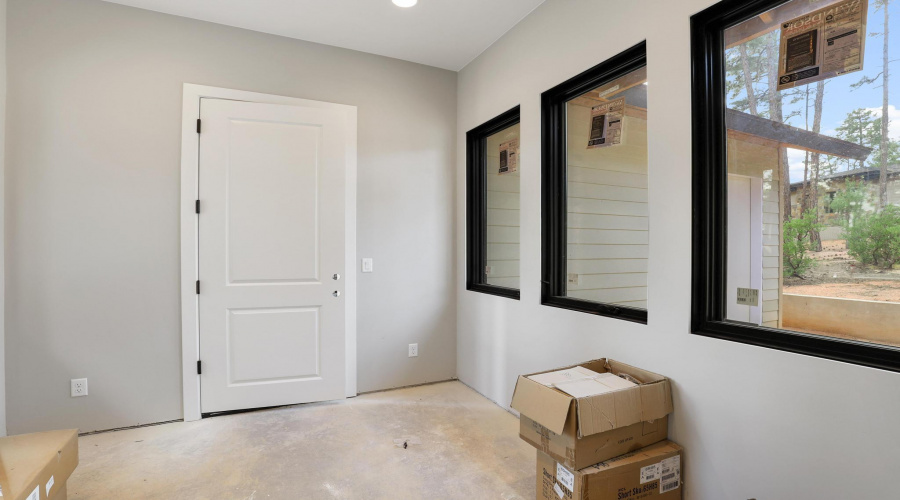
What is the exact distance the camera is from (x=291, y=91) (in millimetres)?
3248

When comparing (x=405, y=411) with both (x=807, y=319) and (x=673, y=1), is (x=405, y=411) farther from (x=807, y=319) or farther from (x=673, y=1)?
(x=673, y=1)

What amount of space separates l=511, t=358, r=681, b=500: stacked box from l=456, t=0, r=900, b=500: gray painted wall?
0.12 metres

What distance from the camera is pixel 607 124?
2451 mm

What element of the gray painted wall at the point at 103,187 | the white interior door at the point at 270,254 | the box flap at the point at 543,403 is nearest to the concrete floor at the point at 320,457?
the white interior door at the point at 270,254

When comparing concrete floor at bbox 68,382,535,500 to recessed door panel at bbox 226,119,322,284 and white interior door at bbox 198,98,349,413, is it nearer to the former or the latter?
white interior door at bbox 198,98,349,413

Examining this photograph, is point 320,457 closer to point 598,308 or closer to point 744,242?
point 598,308

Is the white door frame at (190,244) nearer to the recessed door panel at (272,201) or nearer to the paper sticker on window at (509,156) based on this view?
the recessed door panel at (272,201)

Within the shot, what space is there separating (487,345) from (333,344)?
114 cm

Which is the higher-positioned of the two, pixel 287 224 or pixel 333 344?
pixel 287 224

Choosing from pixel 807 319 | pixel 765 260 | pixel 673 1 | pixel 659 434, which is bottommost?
pixel 659 434

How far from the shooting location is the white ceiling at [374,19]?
9.11 ft

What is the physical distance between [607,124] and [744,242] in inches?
38.6

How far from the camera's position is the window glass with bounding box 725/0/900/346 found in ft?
4.70

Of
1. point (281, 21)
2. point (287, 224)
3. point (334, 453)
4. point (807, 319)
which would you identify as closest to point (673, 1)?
point (807, 319)
